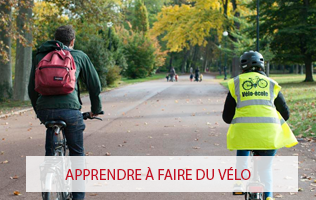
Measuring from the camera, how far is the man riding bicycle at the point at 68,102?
386 centimetres

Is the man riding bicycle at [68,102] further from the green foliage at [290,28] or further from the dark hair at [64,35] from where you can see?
the green foliage at [290,28]

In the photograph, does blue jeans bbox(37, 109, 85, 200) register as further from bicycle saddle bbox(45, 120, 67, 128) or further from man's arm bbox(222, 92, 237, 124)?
man's arm bbox(222, 92, 237, 124)

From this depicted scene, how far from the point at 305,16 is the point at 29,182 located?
27396 mm

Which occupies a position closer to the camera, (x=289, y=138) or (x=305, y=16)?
(x=289, y=138)

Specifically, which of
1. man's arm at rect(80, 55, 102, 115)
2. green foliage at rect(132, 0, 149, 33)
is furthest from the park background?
green foliage at rect(132, 0, 149, 33)

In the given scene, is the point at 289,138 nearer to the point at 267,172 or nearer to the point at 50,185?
the point at 267,172

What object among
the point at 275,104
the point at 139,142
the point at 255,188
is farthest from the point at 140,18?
the point at 255,188

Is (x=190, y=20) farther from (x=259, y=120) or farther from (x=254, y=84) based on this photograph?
(x=259, y=120)

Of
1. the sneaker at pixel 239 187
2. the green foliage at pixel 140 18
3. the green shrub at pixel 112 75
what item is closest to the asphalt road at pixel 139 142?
the sneaker at pixel 239 187

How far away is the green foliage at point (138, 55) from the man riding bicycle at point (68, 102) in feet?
161

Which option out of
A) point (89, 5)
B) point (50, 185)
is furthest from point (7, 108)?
point (50, 185)

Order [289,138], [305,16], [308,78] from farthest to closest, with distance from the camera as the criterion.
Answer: [308,78]
[305,16]
[289,138]

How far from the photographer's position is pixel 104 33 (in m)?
37.8

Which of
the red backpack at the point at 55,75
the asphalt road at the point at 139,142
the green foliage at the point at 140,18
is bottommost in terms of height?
the asphalt road at the point at 139,142
